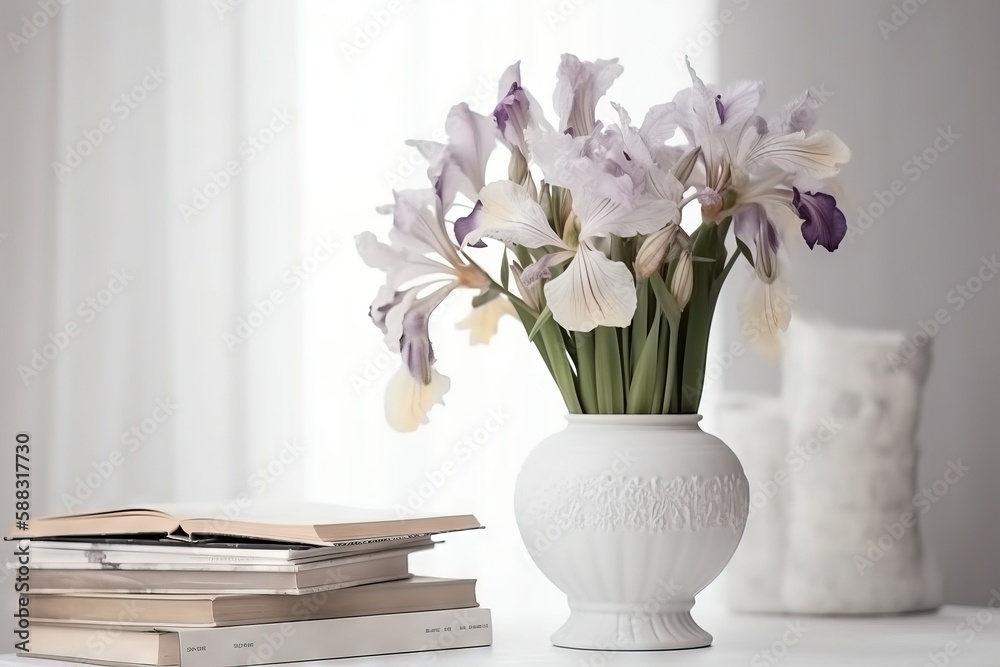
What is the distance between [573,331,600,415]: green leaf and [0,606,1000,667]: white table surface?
21 cm

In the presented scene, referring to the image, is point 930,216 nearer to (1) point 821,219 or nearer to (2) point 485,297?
(1) point 821,219

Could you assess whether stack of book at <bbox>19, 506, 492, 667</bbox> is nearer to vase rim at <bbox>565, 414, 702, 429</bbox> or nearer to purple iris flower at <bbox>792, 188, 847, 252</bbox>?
vase rim at <bbox>565, 414, 702, 429</bbox>

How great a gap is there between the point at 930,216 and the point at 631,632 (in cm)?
66

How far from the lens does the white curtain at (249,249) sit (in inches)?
57.1

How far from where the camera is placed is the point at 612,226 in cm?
89

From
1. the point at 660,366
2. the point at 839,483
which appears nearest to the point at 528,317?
the point at 660,366

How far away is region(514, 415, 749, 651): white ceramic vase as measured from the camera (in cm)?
92

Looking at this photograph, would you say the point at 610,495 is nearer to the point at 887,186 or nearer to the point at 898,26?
the point at 887,186

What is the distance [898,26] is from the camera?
1.31 m

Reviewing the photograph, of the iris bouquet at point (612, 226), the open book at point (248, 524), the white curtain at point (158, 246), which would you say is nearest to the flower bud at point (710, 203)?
the iris bouquet at point (612, 226)

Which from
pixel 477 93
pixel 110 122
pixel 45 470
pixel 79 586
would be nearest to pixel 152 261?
pixel 110 122

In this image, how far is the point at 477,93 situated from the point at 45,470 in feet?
2.47

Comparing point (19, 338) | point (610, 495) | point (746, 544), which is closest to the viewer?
point (610, 495)

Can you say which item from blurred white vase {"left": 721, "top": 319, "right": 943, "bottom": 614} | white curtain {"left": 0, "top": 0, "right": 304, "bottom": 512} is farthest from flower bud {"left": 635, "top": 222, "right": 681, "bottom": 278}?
white curtain {"left": 0, "top": 0, "right": 304, "bottom": 512}
